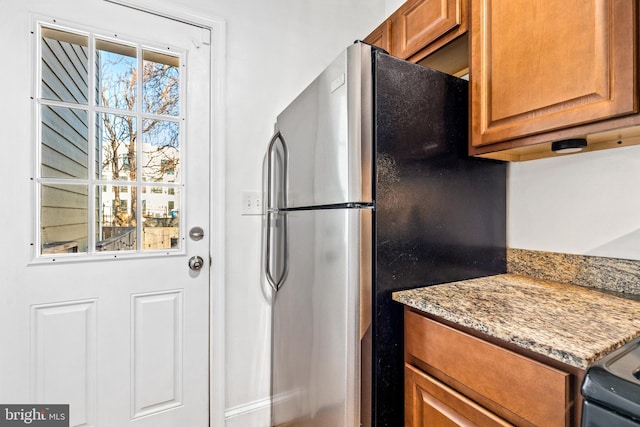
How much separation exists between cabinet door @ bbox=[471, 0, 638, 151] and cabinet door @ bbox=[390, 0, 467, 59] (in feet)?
0.34

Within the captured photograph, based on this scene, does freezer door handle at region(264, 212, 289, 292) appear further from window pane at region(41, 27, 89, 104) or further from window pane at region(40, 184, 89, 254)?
window pane at region(41, 27, 89, 104)

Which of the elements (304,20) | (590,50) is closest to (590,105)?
(590,50)

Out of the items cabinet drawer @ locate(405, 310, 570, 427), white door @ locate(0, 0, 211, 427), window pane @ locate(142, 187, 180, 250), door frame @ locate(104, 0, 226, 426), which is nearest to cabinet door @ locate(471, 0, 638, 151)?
cabinet drawer @ locate(405, 310, 570, 427)

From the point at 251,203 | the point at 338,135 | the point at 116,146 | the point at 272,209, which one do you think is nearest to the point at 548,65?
the point at 338,135

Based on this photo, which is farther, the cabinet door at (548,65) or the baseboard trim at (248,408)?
the baseboard trim at (248,408)

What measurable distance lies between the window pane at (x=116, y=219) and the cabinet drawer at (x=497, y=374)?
52.4 inches

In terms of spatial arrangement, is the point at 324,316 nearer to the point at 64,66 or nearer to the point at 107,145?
the point at 107,145

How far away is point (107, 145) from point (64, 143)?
156mm

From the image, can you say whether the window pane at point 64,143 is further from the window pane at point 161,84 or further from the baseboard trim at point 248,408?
the baseboard trim at point 248,408

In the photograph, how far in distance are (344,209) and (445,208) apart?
16.9 inches

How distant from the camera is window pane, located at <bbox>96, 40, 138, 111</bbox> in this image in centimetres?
144

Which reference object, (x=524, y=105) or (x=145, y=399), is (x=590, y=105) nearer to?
(x=524, y=105)

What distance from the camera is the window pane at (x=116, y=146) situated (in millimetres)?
1438

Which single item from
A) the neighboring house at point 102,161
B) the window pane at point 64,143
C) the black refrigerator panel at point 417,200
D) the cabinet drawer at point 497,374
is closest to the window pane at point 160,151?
the neighboring house at point 102,161
